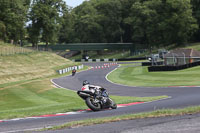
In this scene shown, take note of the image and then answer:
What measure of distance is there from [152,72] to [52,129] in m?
37.2

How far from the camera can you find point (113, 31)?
4961 inches

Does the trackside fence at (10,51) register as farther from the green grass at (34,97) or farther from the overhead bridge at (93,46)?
the overhead bridge at (93,46)

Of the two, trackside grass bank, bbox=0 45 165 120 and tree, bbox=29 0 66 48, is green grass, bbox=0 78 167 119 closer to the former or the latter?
trackside grass bank, bbox=0 45 165 120

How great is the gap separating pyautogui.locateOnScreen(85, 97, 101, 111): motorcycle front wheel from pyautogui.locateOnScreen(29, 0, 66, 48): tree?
247 feet

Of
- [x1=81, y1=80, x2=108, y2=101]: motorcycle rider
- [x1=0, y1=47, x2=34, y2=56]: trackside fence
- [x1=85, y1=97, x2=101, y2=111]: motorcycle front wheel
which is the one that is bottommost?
[x1=85, y1=97, x2=101, y2=111]: motorcycle front wheel

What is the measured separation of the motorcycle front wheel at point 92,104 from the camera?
15.3m

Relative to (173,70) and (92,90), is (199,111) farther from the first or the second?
(173,70)

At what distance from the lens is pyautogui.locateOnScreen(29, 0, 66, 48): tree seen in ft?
290

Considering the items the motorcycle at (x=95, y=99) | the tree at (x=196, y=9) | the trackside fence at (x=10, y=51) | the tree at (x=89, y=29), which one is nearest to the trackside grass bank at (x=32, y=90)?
the trackside fence at (x=10, y=51)

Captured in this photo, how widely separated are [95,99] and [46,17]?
7610 centimetres

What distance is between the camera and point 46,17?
8894cm

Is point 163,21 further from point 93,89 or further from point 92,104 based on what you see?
point 92,104

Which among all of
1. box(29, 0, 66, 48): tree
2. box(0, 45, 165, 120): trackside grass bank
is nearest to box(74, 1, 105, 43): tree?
box(29, 0, 66, 48): tree

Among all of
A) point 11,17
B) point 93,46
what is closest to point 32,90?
point 11,17
